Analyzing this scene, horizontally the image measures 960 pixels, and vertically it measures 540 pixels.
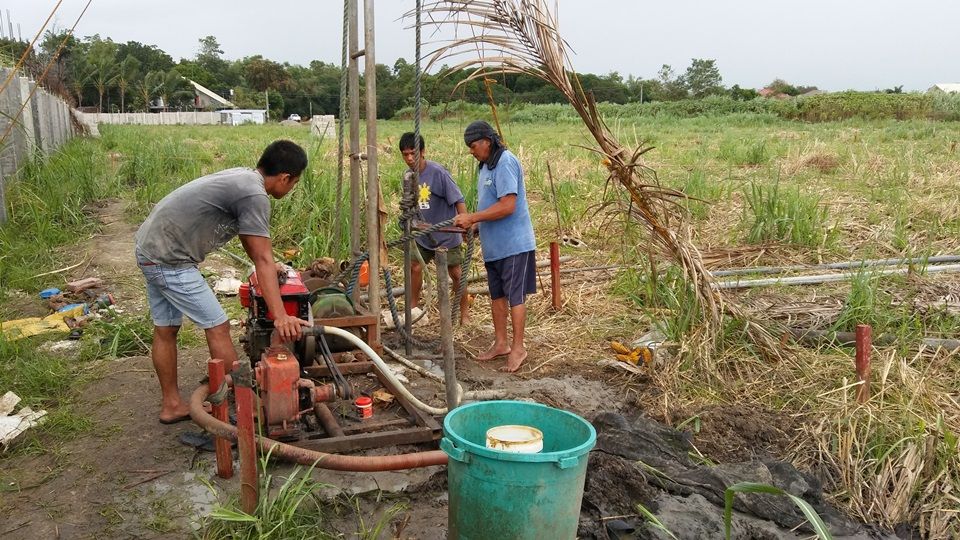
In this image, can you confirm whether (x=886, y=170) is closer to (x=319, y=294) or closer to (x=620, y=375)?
(x=620, y=375)

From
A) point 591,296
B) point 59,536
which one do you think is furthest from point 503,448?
point 591,296

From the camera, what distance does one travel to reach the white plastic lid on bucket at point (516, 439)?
2334 millimetres

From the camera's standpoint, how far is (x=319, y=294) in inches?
167

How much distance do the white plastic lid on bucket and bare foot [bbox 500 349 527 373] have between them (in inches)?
83.1

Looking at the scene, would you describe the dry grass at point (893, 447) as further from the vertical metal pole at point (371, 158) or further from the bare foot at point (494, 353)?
the vertical metal pole at point (371, 158)

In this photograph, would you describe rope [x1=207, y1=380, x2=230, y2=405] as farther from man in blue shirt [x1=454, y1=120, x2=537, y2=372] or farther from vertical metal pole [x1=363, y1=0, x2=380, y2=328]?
man in blue shirt [x1=454, y1=120, x2=537, y2=372]

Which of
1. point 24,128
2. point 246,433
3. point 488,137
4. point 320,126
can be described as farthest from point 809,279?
point 320,126

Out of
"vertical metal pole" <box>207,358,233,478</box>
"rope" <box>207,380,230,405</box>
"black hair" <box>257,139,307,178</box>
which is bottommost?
"vertical metal pole" <box>207,358,233,478</box>

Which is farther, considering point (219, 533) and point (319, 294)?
Answer: point (319, 294)

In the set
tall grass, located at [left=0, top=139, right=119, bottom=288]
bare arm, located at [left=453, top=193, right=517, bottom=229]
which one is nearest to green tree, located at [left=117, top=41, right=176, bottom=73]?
tall grass, located at [left=0, top=139, right=119, bottom=288]

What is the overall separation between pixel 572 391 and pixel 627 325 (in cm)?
120

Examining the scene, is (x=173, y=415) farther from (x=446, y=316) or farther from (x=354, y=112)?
(x=354, y=112)

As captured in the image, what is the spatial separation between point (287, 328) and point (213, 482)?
2.31 ft

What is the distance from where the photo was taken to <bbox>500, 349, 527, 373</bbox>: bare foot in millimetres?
4672
